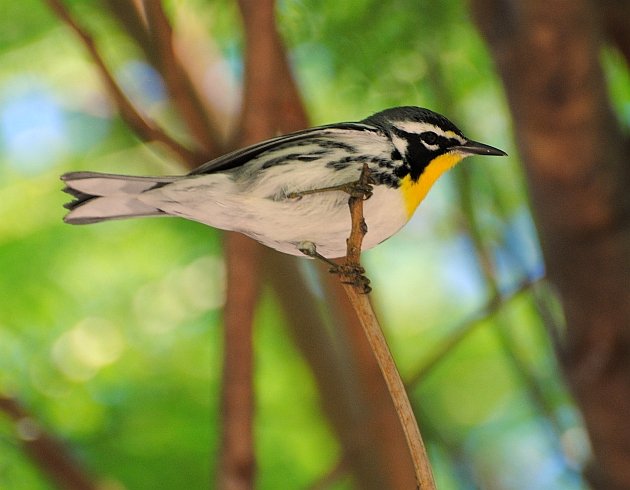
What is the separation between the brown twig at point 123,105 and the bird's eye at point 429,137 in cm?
63

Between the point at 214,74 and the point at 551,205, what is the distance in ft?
4.15

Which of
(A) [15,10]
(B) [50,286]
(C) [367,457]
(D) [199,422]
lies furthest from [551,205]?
(A) [15,10]

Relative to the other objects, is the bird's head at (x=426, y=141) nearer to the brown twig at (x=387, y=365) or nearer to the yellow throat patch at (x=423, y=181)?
the yellow throat patch at (x=423, y=181)

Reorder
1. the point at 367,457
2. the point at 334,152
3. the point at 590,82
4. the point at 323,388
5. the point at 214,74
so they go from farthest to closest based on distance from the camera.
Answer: the point at 214,74, the point at 323,388, the point at 367,457, the point at 590,82, the point at 334,152

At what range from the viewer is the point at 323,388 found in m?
2.56

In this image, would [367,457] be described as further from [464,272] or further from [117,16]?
[117,16]

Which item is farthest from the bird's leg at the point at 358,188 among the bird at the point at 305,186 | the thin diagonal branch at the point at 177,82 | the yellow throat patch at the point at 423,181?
the thin diagonal branch at the point at 177,82

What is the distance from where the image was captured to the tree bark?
215 centimetres

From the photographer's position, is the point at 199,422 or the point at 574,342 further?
the point at 199,422

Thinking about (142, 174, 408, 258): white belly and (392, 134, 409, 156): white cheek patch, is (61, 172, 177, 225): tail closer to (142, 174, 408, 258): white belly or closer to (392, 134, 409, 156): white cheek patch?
(142, 174, 408, 258): white belly

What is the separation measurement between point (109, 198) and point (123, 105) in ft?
1.62

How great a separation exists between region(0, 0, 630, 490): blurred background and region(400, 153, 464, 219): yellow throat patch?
668 millimetres

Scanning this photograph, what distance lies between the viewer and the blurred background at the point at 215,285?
2.26 m

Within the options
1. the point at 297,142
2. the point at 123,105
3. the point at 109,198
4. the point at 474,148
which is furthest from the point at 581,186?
the point at 109,198
